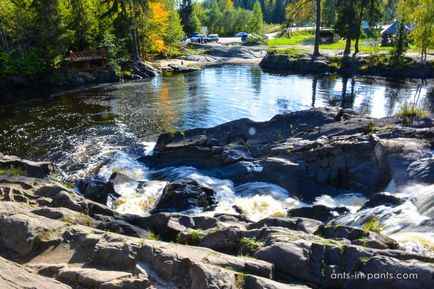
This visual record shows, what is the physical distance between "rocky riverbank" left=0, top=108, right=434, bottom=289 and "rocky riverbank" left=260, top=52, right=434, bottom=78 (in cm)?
3046

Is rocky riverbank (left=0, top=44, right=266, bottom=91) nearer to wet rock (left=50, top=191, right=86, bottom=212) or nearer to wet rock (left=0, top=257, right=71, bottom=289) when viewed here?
wet rock (left=50, top=191, right=86, bottom=212)

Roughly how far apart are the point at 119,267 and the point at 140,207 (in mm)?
8393

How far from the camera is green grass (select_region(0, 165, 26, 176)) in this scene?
14859 mm

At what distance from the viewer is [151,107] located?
107 ft

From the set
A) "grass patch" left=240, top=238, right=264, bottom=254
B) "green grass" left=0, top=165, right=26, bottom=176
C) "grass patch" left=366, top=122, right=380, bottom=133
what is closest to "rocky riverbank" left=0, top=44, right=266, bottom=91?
"green grass" left=0, top=165, right=26, bottom=176

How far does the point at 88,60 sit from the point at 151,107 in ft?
64.0

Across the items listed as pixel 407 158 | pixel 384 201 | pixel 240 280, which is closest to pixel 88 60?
pixel 407 158

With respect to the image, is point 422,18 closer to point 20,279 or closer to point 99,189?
point 99,189

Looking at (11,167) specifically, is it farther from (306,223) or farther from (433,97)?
(433,97)

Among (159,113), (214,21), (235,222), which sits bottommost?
(159,113)

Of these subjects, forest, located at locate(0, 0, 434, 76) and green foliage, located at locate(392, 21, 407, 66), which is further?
green foliage, located at locate(392, 21, 407, 66)

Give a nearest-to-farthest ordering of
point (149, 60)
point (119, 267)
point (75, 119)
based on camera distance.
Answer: point (119, 267)
point (75, 119)
point (149, 60)

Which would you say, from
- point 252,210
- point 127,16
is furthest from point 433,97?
point 127,16

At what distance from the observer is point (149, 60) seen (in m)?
61.8
